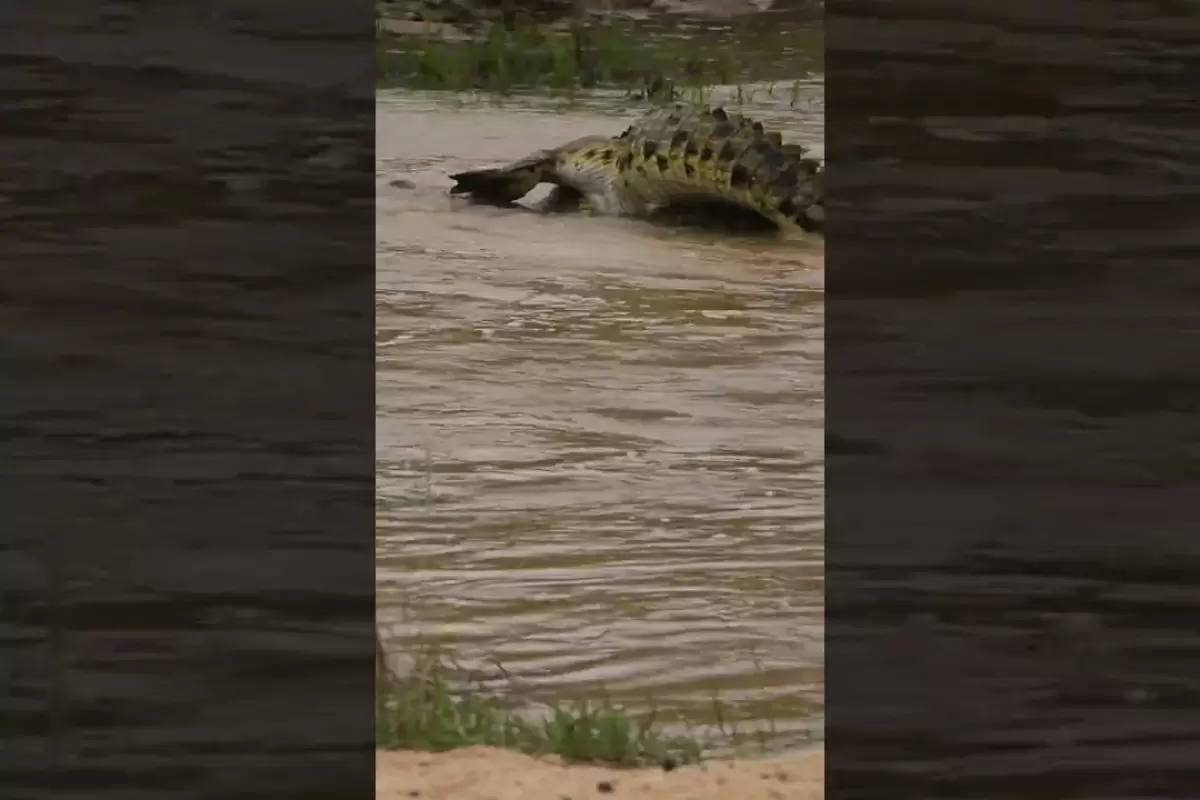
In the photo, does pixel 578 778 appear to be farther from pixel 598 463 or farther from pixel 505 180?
pixel 505 180

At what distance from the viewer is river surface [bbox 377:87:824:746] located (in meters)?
0.81

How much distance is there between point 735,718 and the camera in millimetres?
821

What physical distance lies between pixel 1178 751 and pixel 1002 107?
0.53m

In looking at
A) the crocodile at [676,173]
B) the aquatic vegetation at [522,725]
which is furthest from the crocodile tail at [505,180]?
the aquatic vegetation at [522,725]

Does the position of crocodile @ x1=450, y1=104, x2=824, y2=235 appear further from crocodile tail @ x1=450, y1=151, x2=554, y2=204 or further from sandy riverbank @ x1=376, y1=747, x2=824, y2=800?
sandy riverbank @ x1=376, y1=747, x2=824, y2=800

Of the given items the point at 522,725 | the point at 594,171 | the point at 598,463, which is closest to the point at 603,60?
the point at 594,171

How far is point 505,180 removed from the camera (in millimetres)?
830

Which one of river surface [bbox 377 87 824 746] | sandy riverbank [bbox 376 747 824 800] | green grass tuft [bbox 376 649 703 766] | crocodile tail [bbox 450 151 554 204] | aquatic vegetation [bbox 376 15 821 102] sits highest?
aquatic vegetation [bbox 376 15 821 102]

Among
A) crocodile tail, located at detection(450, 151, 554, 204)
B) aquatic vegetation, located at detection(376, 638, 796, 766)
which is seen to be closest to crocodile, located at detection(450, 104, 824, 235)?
crocodile tail, located at detection(450, 151, 554, 204)

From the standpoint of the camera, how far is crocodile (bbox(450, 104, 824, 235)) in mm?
829

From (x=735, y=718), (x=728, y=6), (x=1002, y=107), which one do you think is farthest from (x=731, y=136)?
(x=735, y=718)

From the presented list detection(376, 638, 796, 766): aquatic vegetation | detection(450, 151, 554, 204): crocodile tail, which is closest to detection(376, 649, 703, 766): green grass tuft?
detection(376, 638, 796, 766): aquatic vegetation

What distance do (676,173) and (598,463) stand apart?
0.24 metres

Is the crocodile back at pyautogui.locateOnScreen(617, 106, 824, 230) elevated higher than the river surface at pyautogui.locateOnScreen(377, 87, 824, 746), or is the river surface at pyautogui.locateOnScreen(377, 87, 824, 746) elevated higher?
the crocodile back at pyautogui.locateOnScreen(617, 106, 824, 230)
